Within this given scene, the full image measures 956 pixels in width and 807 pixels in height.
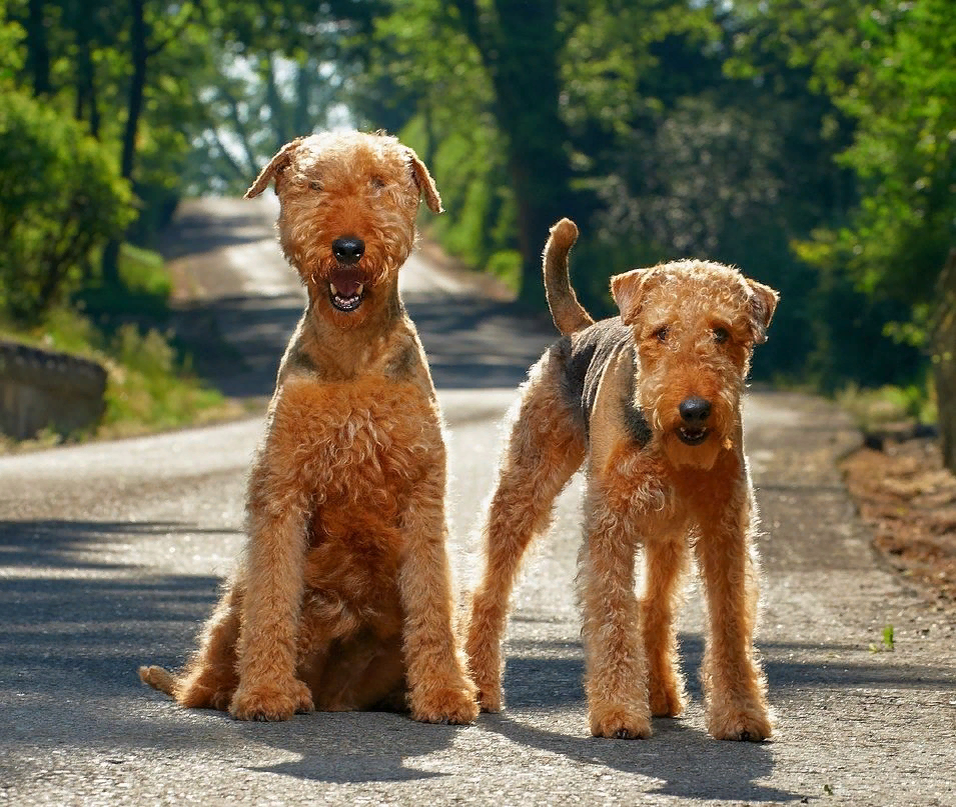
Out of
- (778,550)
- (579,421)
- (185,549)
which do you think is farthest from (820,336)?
(579,421)

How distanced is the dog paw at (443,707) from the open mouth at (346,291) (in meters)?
1.17

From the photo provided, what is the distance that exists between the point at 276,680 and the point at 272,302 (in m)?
35.2

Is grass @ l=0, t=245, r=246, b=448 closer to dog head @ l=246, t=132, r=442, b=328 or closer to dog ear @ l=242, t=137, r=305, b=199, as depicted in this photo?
dog ear @ l=242, t=137, r=305, b=199

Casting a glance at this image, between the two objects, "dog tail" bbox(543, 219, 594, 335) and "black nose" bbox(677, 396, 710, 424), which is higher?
"dog tail" bbox(543, 219, 594, 335)

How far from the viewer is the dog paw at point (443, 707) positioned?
16.8ft

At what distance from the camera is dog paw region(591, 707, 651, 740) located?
5070mm

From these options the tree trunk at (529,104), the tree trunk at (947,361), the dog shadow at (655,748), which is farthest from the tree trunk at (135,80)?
the dog shadow at (655,748)

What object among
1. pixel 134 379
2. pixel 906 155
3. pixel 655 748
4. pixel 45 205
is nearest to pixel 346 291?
pixel 655 748

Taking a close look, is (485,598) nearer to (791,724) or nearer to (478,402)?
(791,724)

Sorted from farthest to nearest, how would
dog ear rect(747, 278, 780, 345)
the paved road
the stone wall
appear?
the stone wall < dog ear rect(747, 278, 780, 345) < the paved road

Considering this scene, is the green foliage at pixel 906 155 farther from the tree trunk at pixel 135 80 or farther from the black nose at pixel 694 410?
the tree trunk at pixel 135 80

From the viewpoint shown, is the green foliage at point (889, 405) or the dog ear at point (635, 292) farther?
the green foliage at point (889, 405)

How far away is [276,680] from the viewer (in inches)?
197

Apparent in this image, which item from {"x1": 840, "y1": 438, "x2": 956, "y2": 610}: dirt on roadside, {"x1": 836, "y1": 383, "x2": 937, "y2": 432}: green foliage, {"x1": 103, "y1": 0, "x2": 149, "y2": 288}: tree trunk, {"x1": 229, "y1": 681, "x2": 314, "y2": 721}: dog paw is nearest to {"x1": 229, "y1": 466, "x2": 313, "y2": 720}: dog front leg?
{"x1": 229, "y1": 681, "x2": 314, "y2": 721}: dog paw
